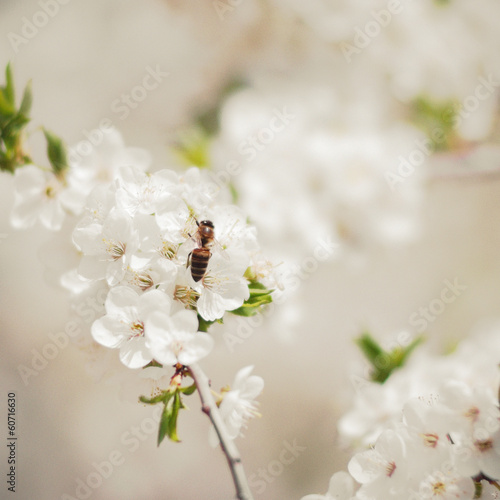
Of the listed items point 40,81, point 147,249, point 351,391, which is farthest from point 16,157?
point 351,391

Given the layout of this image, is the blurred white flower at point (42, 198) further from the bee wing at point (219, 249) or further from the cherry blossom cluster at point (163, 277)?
the bee wing at point (219, 249)

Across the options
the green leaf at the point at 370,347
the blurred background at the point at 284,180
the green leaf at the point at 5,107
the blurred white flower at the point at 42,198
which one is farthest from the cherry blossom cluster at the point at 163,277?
the blurred background at the point at 284,180

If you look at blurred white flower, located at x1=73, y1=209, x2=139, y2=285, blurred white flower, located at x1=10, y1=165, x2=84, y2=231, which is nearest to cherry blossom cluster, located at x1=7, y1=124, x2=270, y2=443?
blurred white flower, located at x1=73, y1=209, x2=139, y2=285

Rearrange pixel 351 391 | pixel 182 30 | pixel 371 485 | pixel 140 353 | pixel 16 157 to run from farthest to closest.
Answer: pixel 182 30, pixel 351 391, pixel 16 157, pixel 371 485, pixel 140 353

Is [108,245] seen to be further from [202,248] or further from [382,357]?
[382,357]

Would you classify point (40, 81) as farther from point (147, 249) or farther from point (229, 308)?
point (229, 308)

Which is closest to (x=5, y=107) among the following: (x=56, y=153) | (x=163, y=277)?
(x=56, y=153)
